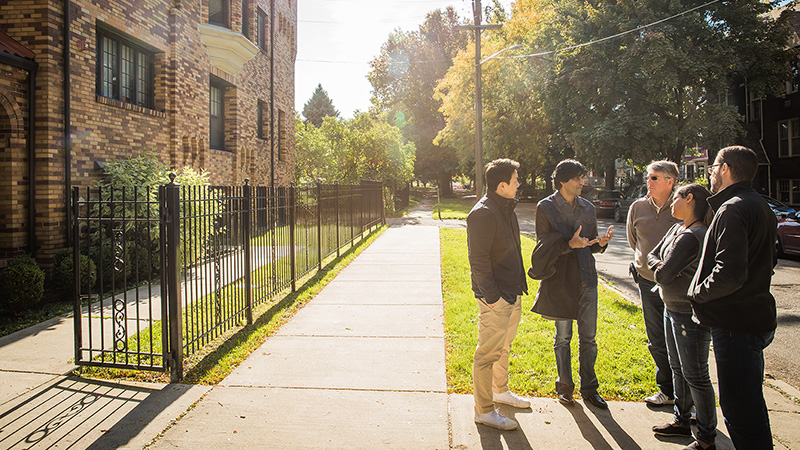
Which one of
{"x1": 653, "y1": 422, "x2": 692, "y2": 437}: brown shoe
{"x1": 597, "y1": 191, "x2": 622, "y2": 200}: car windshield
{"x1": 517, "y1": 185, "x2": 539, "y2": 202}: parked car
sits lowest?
{"x1": 653, "y1": 422, "x2": 692, "y2": 437}: brown shoe

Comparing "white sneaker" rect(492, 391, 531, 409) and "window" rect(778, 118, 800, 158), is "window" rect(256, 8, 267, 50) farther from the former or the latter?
"window" rect(778, 118, 800, 158)

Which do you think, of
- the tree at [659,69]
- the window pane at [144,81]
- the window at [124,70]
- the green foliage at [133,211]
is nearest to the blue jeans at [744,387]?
the green foliage at [133,211]

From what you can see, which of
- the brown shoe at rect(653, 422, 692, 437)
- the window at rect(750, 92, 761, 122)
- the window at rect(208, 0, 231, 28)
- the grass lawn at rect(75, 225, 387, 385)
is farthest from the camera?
the window at rect(750, 92, 761, 122)

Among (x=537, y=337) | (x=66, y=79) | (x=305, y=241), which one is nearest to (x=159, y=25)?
(x=66, y=79)

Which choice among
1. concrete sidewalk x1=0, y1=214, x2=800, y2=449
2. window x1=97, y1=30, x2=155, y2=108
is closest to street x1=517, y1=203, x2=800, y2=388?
concrete sidewalk x1=0, y1=214, x2=800, y2=449

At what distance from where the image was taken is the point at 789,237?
41.0ft

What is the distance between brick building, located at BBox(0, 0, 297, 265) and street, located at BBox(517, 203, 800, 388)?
A: 353 inches

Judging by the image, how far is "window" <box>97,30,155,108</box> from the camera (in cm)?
984

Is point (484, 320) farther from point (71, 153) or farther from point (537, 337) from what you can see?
point (71, 153)

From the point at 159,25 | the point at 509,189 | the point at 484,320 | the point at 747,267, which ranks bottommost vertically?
the point at 484,320

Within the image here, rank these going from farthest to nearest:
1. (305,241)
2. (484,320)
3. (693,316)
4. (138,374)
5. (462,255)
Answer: (462,255), (305,241), (138,374), (484,320), (693,316)

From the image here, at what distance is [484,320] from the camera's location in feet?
12.9

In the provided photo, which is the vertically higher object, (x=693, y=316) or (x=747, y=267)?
(x=747, y=267)

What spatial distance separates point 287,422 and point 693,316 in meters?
2.94
